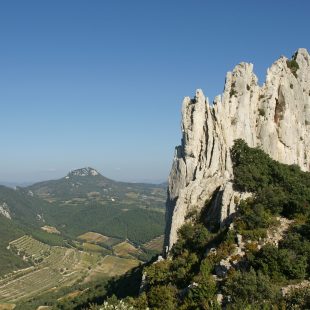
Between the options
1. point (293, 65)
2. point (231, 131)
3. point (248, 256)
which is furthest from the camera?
point (293, 65)

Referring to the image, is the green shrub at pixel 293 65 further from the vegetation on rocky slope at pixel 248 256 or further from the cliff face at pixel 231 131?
the vegetation on rocky slope at pixel 248 256

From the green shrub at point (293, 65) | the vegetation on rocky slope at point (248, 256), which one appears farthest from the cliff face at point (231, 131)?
the vegetation on rocky slope at point (248, 256)

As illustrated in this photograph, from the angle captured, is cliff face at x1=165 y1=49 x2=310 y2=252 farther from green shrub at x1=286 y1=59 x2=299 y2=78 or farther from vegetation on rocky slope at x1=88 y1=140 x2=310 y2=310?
vegetation on rocky slope at x1=88 y1=140 x2=310 y2=310

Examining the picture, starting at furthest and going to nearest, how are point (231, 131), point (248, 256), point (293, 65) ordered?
point (293, 65) < point (231, 131) < point (248, 256)

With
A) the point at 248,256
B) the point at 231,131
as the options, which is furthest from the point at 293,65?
the point at 248,256

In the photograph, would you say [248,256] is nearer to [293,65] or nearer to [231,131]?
[231,131]

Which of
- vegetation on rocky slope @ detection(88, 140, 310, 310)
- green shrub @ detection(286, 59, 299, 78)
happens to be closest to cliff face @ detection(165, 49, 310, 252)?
green shrub @ detection(286, 59, 299, 78)

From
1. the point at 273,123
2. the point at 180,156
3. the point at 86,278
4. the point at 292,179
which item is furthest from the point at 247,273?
the point at 86,278

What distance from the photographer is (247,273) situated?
122 feet

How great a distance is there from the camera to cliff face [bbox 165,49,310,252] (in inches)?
2181

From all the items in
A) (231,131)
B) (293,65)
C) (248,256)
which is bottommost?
(248,256)

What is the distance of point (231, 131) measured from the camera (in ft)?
205

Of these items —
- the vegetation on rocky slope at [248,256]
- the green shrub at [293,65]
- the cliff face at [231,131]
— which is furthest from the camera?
the green shrub at [293,65]

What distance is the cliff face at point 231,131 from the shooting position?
55.4 meters
